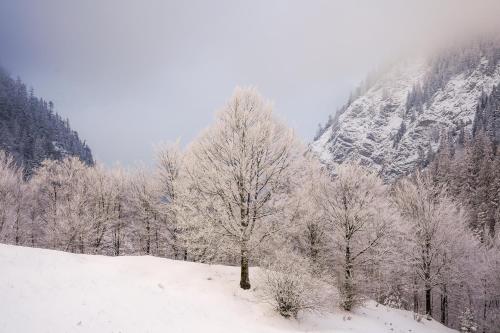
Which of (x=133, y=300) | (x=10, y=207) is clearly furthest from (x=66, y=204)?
(x=133, y=300)

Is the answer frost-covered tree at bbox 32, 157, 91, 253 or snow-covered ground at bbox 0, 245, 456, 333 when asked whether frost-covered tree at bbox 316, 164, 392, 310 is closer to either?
snow-covered ground at bbox 0, 245, 456, 333

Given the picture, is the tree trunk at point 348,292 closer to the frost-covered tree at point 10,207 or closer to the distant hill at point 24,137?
the frost-covered tree at point 10,207

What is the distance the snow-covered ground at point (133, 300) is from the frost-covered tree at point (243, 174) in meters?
2.74

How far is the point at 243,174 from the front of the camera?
1641 centimetres

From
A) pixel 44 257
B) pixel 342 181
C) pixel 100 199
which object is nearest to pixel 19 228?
pixel 100 199

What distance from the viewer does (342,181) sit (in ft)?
78.9

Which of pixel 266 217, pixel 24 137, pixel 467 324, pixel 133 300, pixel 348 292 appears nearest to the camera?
pixel 133 300

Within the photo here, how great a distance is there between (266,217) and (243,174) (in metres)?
2.69

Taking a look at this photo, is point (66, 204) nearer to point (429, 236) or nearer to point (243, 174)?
point (243, 174)

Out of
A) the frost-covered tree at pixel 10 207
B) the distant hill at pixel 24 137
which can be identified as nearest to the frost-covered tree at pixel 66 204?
the frost-covered tree at pixel 10 207

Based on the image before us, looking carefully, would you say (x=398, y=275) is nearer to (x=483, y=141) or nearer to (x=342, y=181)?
(x=342, y=181)

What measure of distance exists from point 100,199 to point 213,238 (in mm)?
24432

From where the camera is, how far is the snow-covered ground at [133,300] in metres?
10.8

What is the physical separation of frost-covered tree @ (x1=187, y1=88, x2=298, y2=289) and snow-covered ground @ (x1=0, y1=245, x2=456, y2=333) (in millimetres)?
2736
